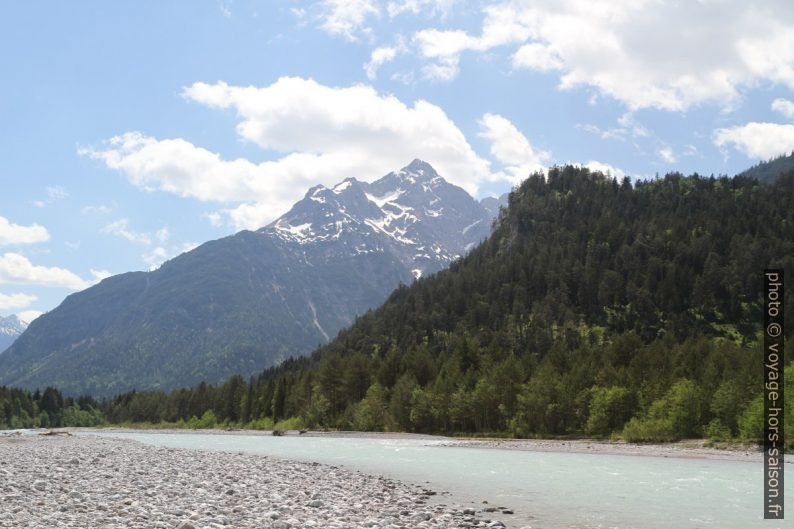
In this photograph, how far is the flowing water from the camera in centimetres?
2697

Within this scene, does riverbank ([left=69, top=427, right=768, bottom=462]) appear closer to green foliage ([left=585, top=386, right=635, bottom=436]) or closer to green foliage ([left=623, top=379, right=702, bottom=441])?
green foliage ([left=623, top=379, right=702, bottom=441])

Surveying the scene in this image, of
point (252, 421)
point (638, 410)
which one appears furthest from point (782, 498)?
point (252, 421)

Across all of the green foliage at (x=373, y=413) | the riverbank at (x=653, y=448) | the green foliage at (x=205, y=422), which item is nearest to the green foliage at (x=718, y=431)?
the riverbank at (x=653, y=448)

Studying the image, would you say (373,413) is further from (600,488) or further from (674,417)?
(600,488)

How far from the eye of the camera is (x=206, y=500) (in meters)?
26.4

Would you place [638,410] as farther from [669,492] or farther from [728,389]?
[669,492]

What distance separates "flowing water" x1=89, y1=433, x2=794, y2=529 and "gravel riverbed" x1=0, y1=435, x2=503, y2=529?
343 cm

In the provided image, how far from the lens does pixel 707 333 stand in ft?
589

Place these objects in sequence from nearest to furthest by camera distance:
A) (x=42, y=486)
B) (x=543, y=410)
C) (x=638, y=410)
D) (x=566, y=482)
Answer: (x=42, y=486) < (x=566, y=482) < (x=638, y=410) < (x=543, y=410)

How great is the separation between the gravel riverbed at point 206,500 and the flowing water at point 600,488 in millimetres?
3430

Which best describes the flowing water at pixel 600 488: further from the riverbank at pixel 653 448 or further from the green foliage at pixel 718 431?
the green foliage at pixel 718 431

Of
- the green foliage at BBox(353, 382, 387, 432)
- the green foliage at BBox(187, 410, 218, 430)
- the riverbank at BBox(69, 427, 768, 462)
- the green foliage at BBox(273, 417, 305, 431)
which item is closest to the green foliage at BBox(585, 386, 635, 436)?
the riverbank at BBox(69, 427, 768, 462)

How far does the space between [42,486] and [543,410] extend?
297 feet

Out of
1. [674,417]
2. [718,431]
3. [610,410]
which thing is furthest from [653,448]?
[610,410]
